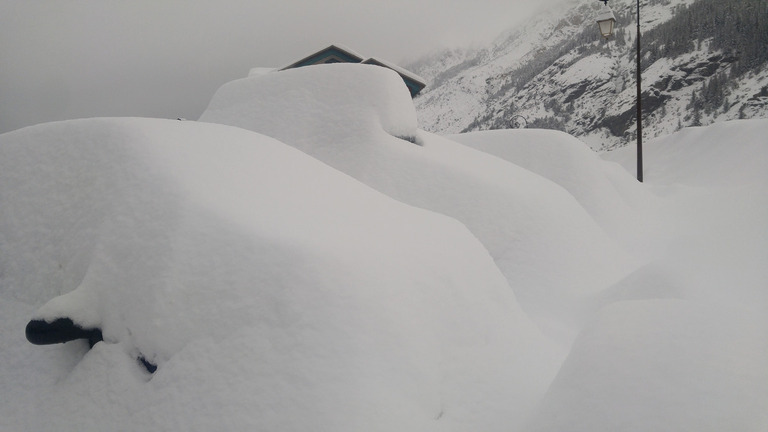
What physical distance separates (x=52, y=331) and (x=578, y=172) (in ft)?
29.7

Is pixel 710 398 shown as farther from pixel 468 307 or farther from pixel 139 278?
pixel 139 278

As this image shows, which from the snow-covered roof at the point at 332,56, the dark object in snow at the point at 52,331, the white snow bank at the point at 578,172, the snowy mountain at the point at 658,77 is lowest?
the snowy mountain at the point at 658,77

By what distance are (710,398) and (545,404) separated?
67 centimetres

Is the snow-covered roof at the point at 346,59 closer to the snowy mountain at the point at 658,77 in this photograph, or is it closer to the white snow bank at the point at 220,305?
the snowy mountain at the point at 658,77

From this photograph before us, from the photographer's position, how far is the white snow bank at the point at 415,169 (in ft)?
18.8

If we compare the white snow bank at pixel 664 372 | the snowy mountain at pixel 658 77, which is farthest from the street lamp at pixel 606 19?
the white snow bank at pixel 664 372

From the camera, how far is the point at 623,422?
1.79 metres

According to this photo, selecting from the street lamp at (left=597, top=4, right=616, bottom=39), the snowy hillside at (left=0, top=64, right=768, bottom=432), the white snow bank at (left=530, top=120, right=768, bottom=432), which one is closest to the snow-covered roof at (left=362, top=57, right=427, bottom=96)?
the street lamp at (left=597, top=4, right=616, bottom=39)

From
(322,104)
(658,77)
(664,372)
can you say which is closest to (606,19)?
(322,104)

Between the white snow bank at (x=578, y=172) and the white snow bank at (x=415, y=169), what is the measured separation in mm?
1870

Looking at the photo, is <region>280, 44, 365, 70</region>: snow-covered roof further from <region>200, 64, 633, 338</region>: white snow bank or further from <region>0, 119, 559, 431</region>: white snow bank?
<region>0, 119, 559, 431</region>: white snow bank

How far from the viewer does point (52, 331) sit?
2.21 meters

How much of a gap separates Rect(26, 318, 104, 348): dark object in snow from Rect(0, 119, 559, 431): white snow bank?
5cm

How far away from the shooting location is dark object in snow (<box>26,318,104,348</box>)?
2197 millimetres
